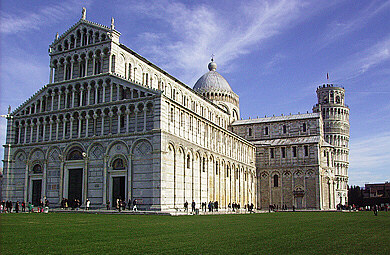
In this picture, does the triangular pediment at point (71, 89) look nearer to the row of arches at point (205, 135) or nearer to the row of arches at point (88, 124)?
the row of arches at point (88, 124)

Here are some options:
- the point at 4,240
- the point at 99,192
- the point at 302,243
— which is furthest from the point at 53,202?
the point at 302,243

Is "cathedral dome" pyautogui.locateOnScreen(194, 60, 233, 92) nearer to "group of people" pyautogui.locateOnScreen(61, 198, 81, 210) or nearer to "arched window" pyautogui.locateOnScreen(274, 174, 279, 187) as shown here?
"arched window" pyautogui.locateOnScreen(274, 174, 279, 187)

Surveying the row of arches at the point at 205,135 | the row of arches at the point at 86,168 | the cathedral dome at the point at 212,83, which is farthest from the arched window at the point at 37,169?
the cathedral dome at the point at 212,83

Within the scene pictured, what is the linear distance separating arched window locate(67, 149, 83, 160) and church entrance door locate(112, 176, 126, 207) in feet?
16.5

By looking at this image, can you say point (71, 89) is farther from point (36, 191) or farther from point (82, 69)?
point (36, 191)

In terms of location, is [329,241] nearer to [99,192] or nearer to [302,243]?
[302,243]

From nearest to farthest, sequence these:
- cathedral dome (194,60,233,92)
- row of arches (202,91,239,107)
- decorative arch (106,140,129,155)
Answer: decorative arch (106,140,129,155) → row of arches (202,91,239,107) → cathedral dome (194,60,233,92)

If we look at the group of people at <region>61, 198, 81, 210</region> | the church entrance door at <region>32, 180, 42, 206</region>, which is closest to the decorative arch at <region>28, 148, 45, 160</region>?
the church entrance door at <region>32, 180, 42, 206</region>

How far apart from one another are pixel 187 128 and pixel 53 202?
642 inches

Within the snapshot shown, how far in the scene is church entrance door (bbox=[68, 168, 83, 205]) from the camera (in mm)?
39834

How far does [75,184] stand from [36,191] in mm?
5551

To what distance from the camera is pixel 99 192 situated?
126 ft

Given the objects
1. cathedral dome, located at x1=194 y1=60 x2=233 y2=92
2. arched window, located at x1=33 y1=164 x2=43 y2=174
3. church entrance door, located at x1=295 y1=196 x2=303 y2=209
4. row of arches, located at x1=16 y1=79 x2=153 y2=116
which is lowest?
church entrance door, located at x1=295 y1=196 x2=303 y2=209

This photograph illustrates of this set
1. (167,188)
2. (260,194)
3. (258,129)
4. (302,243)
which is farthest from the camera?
(258,129)
